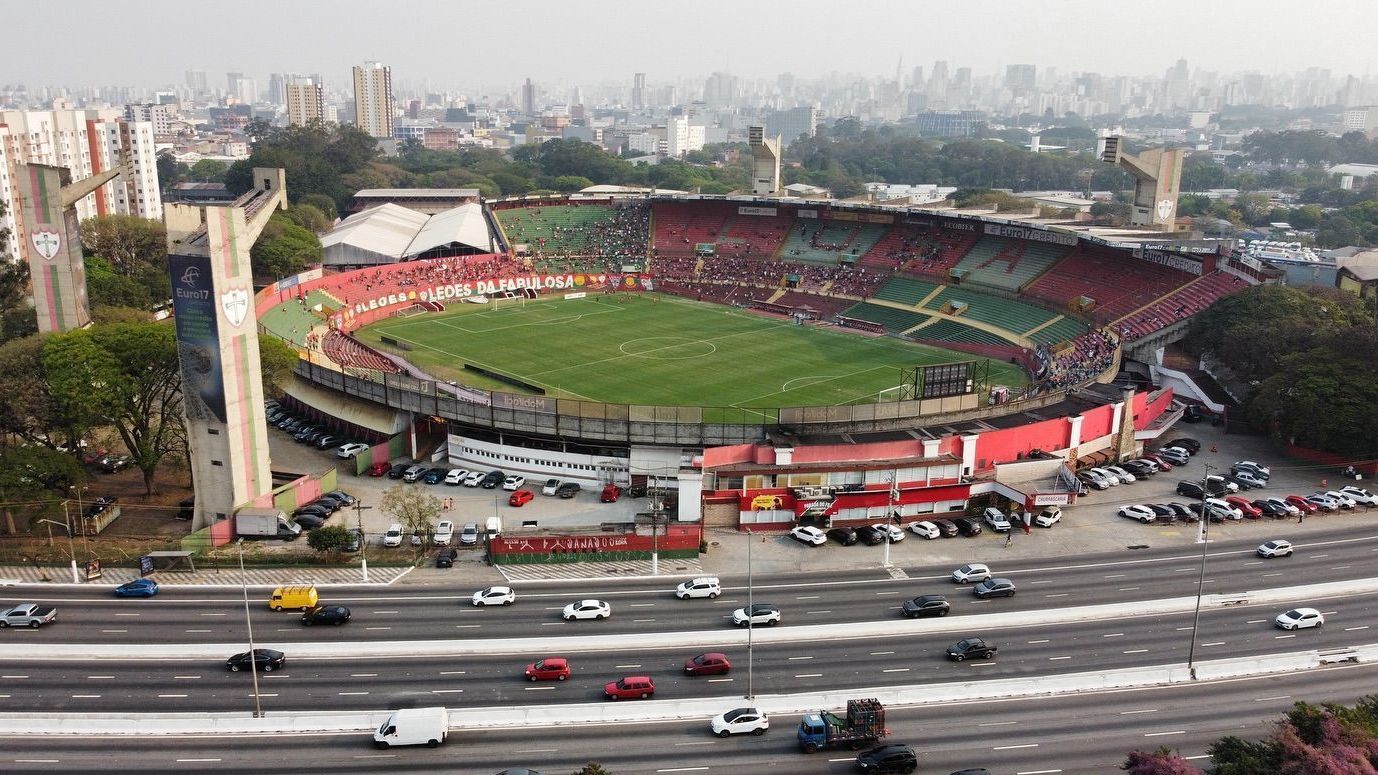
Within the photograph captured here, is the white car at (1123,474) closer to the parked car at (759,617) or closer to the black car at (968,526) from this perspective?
the black car at (968,526)

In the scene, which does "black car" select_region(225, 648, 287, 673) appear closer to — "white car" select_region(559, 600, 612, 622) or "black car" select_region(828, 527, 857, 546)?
"white car" select_region(559, 600, 612, 622)

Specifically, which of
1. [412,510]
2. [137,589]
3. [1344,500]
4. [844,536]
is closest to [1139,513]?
[1344,500]

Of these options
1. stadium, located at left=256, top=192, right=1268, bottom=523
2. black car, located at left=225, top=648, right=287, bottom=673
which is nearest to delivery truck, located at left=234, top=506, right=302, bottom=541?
stadium, located at left=256, top=192, right=1268, bottom=523

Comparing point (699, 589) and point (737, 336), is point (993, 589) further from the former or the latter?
point (737, 336)

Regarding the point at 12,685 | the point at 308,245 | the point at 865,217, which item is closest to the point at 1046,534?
the point at 12,685

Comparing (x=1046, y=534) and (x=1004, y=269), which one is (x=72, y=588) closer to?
(x=1046, y=534)

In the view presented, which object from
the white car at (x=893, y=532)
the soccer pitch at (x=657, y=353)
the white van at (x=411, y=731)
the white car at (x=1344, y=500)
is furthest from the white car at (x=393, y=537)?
the white car at (x=1344, y=500)

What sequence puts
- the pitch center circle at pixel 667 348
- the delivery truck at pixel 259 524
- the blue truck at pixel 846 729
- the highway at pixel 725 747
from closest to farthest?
the highway at pixel 725 747, the blue truck at pixel 846 729, the delivery truck at pixel 259 524, the pitch center circle at pixel 667 348
